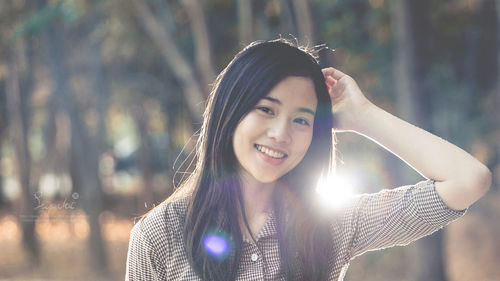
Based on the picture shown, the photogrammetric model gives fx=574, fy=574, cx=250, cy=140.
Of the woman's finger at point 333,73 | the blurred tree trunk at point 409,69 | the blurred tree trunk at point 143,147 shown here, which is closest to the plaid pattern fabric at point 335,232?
the woman's finger at point 333,73

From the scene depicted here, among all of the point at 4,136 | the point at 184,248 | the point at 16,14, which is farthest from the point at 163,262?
the point at 4,136

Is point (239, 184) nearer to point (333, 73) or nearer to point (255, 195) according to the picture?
point (255, 195)

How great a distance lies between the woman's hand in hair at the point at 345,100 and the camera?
1.87 metres

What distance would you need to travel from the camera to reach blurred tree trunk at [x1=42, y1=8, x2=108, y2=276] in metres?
11.1

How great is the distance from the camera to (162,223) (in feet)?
5.69

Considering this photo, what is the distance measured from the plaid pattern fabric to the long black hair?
0.04m

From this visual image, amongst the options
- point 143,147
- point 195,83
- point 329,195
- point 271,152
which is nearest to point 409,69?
point 195,83

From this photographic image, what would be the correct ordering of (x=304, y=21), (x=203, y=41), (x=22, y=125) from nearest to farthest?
(x=304, y=21) < (x=203, y=41) < (x=22, y=125)

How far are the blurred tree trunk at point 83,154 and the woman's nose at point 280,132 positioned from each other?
986 centimetres

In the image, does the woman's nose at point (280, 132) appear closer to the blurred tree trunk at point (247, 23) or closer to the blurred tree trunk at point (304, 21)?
the blurred tree trunk at point (304, 21)

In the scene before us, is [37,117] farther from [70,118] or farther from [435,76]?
[435,76]

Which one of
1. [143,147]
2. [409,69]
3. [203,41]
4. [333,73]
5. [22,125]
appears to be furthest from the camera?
[143,147]

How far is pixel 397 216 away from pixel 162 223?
0.71 m

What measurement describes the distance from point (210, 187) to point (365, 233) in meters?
0.50
